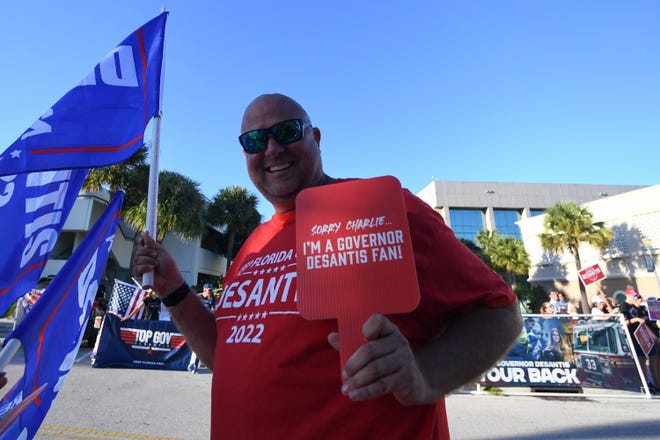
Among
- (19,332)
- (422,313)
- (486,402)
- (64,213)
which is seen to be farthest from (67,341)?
(486,402)

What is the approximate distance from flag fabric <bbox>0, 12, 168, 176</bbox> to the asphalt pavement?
3.38 metres

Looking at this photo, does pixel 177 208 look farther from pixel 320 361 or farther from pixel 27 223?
pixel 320 361

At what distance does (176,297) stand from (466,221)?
53.8 meters

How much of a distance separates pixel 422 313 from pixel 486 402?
229 inches

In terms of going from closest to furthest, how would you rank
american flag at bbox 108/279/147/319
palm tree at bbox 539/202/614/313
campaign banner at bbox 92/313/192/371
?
campaign banner at bbox 92/313/192/371, american flag at bbox 108/279/147/319, palm tree at bbox 539/202/614/313

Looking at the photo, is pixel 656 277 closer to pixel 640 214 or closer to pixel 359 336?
pixel 640 214

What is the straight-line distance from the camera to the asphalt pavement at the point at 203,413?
4.09 meters

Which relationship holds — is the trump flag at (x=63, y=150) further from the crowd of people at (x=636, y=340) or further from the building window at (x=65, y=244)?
the building window at (x=65, y=244)

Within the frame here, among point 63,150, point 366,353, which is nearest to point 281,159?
point 366,353

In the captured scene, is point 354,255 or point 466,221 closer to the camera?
point 354,255

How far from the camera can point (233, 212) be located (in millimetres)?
27922

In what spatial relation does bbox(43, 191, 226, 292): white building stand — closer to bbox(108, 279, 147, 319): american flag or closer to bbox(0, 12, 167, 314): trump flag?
bbox(108, 279, 147, 319): american flag

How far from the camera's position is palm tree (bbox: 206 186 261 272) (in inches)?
1088

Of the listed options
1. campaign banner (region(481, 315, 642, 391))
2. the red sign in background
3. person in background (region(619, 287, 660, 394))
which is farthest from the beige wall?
campaign banner (region(481, 315, 642, 391))
